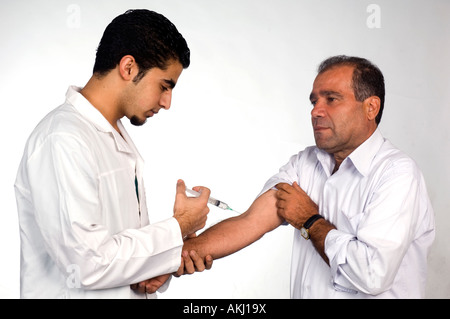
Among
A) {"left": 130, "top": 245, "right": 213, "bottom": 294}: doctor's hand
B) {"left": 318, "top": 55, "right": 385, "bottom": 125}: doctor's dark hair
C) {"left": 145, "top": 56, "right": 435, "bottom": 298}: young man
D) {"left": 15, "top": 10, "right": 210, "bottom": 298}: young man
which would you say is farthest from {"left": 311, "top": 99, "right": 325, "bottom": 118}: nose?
{"left": 130, "top": 245, "right": 213, "bottom": 294}: doctor's hand

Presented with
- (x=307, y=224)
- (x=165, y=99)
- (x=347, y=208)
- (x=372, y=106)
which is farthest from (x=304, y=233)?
(x=165, y=99)

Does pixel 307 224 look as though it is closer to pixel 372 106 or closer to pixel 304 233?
pixel 304 233

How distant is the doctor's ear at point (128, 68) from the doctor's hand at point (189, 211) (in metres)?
0.43

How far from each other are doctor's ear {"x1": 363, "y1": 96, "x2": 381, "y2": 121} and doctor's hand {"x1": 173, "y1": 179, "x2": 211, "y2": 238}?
0.73 meters

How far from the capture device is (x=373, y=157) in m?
2.37

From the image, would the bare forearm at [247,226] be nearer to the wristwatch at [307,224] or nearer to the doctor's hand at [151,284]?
the wristwatch at [307,224]

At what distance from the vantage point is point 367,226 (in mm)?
2117

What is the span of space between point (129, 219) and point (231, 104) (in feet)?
6.33

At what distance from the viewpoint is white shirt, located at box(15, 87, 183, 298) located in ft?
5.96

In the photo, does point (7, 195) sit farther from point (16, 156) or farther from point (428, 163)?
point (428, 163)

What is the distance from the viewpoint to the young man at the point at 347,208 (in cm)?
211

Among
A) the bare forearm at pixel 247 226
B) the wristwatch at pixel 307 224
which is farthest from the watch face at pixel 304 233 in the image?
the bare forearm at pixel 247 226
